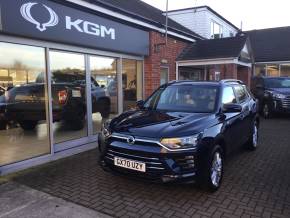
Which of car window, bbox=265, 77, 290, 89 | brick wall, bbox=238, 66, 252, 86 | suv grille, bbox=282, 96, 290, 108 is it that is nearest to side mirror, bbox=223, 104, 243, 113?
suv grille, bbox=282, 96, 290, 108

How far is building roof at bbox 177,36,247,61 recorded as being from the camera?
11.6 meters

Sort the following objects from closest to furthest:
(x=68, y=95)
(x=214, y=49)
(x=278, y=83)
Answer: (x=68, y=95) → (x=214, y=49) → (x=278, y=83)

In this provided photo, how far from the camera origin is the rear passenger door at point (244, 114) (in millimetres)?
5839

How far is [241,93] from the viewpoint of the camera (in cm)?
638

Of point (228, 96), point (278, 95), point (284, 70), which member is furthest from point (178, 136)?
point (284, 70)

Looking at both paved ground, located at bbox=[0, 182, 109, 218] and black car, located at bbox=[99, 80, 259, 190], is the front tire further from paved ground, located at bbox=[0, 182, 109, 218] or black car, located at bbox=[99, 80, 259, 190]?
paved ground, located at bbox=[0, 182, 109, 218]

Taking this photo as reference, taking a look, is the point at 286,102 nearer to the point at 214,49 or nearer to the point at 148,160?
the point at 214,49

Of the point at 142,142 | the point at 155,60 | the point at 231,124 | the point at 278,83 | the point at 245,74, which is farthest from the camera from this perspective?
the point at 245,74

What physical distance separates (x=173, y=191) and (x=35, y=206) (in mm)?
1983

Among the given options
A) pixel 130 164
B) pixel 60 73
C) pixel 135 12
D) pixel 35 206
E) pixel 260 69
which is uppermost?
pixel 135 12

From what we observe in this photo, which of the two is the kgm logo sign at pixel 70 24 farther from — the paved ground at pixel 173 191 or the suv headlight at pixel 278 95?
the suv headlight at pixel 278 95

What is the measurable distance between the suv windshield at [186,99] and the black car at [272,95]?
8048 mm

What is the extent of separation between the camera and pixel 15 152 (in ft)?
20.1

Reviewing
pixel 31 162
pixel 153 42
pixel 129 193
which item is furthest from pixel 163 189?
pixel 153 42
